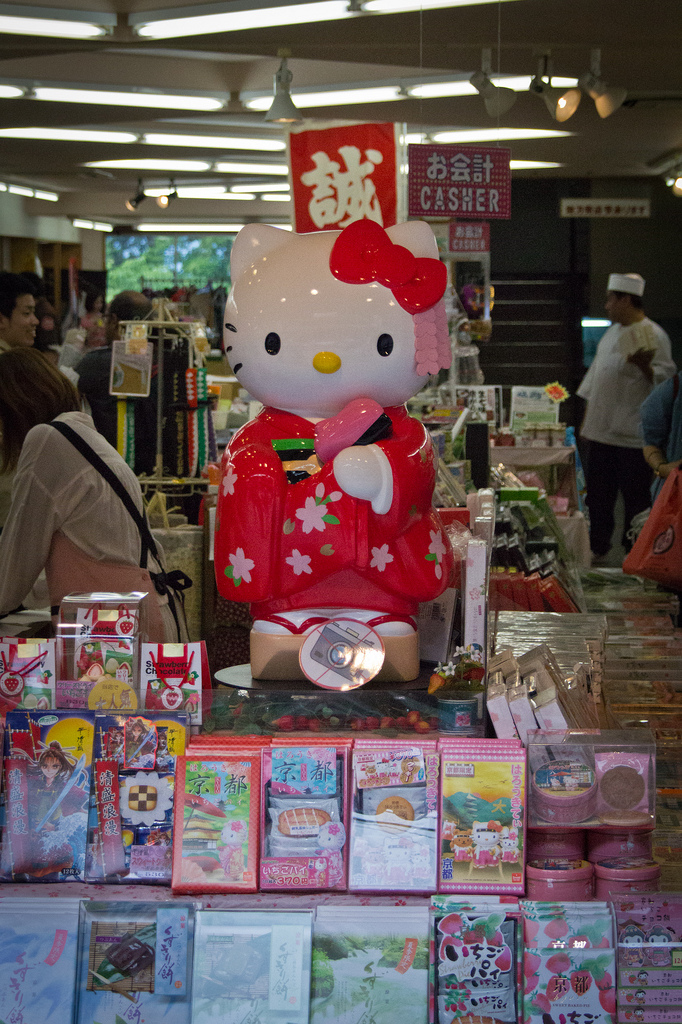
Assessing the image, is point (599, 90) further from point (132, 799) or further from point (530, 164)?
point (132, 799)

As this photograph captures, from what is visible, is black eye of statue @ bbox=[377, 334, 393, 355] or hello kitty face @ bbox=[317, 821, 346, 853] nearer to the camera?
hello kitty face @ bbox=[317, 821, 346, 853]

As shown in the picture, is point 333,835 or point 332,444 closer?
point 333,835

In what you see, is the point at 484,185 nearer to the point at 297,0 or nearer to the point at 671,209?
the point at 297,0

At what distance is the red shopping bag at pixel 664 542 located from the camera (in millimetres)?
4523

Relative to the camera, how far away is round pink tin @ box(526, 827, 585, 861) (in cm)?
190

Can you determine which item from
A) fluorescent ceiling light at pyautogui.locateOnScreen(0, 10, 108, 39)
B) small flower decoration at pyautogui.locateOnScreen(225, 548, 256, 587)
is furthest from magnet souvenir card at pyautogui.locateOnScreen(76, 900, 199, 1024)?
fluorescent ceiling light at pyautogui.locateOnScreen(0, 10, 108, 39)

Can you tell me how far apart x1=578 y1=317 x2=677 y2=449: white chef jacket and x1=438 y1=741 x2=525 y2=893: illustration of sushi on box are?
6.74m

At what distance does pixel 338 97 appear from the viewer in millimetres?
7699

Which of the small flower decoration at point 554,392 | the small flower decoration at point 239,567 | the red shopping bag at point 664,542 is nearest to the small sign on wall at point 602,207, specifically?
the small flower decoration at point 554,392

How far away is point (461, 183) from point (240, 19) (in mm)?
1572

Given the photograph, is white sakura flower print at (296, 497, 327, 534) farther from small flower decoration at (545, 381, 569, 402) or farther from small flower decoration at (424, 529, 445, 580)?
small flower decoration at (545, 381, 569, 402)

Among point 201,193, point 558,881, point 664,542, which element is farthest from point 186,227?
point 558,881

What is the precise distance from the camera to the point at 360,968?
1.81 metres

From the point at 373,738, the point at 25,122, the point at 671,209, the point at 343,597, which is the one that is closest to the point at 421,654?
the point at 343,597
